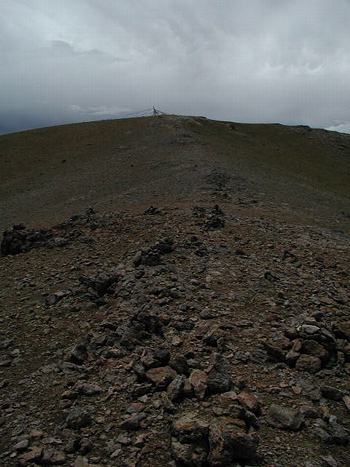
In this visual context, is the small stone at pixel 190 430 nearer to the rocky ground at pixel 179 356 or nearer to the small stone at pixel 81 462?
the rocky ground at pixel 179 356

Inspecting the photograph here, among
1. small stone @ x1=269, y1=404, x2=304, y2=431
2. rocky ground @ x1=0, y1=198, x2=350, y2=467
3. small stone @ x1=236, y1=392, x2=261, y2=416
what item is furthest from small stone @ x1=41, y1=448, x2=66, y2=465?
small stone @ x1=269, y1=404, x2=304, y2=431

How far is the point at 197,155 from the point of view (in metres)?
31.3

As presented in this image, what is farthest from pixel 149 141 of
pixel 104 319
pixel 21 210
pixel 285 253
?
pixel 104 319

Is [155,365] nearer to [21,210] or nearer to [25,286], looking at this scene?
[25,286]

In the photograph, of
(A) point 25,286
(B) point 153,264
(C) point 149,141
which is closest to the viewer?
(B) point 153,264

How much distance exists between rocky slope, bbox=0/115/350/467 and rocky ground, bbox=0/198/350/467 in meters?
0.02

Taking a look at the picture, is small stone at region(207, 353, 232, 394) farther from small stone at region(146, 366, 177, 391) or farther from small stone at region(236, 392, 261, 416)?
small stone at region(146, 366, 177, 391)

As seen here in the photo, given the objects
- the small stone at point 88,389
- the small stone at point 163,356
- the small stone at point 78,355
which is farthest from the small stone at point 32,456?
the small stone at point 163,356

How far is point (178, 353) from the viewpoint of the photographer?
234 inches

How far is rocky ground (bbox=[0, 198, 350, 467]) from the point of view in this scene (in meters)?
4.35

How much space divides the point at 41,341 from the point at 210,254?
5.20m

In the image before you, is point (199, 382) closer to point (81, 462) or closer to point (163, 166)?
point (81, 462)

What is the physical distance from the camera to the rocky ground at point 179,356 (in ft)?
14.3

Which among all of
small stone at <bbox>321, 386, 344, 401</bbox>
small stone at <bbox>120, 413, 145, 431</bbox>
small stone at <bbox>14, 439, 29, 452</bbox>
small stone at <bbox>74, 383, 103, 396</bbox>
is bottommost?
small stone at <bbox>14, 439, 29, 452</bbox>
